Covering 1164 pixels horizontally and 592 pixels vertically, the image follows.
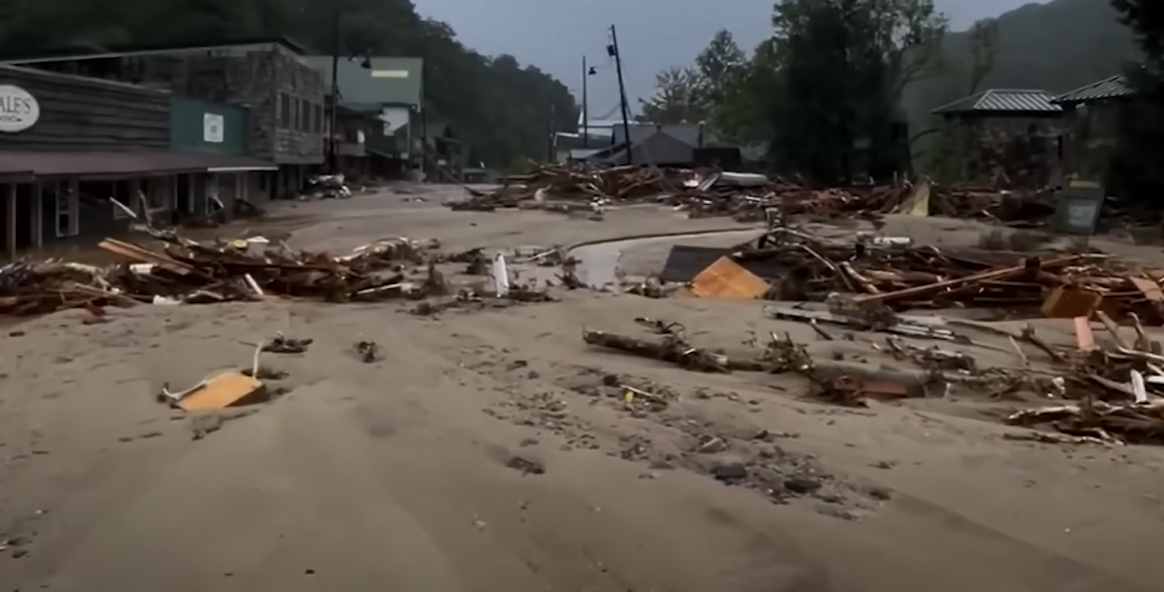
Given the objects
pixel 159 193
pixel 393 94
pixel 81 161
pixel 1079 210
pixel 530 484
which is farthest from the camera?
pixel 393 94

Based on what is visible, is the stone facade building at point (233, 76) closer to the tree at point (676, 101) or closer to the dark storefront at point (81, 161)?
the dark storefront at point (81, 161)

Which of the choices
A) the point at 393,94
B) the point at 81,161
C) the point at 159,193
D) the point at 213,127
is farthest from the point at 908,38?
the point at 81,161

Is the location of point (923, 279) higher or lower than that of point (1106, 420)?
higher

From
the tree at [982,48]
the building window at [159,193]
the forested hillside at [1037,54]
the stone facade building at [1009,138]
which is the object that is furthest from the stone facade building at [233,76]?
the tree at [982,48]

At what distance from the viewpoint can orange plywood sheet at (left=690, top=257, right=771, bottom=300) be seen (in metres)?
14.5

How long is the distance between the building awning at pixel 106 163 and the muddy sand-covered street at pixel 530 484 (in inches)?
447

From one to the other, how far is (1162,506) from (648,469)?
8.01 ft

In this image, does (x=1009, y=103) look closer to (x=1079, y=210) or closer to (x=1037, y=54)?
(x=1079, y=210)

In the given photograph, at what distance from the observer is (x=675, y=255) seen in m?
17.5

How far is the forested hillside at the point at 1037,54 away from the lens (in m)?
64.8

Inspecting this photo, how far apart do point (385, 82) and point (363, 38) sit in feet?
33.5

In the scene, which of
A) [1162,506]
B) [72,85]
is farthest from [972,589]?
[72,85]

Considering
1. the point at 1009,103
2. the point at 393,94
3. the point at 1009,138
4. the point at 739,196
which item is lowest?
the point at 739,196

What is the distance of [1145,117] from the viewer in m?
27.4
